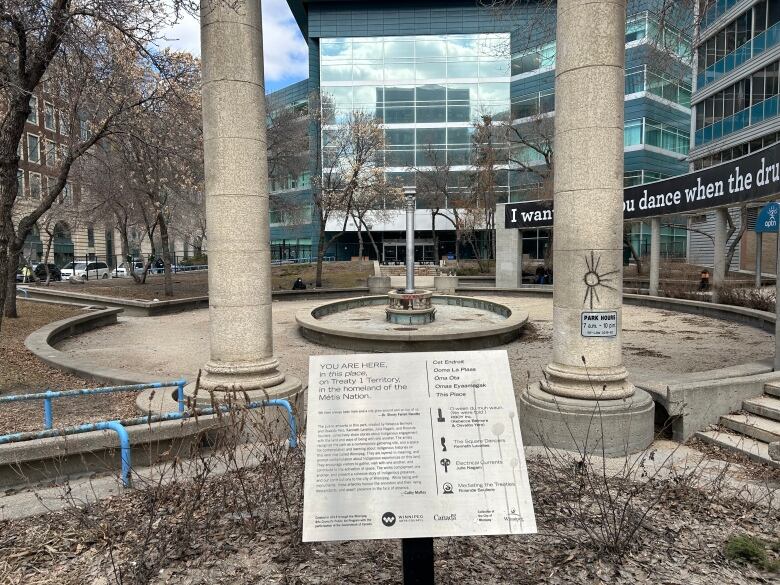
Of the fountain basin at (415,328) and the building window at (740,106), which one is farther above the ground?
the building window at (740,106)

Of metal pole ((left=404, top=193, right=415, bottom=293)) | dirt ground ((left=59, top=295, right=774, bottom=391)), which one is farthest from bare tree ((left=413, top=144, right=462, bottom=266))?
dirt ground ((left=59, top=295, right=774, bottom=391))

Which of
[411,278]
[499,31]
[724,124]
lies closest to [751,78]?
[724,124]

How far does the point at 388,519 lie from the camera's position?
2.67 m

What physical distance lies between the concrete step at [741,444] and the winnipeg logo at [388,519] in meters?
4.60

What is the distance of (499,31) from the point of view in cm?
5688

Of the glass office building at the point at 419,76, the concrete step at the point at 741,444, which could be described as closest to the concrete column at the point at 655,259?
the concrete step at the point at 741,444

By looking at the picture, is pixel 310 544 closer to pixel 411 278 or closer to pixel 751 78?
pixel 411 278

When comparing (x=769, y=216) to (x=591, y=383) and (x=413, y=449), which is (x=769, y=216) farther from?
(x=413, y=449)

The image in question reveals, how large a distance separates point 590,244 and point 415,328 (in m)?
9.47

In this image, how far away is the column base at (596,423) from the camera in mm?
5750

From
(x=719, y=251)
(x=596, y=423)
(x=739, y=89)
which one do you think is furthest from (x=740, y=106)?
(x=596, y=423)

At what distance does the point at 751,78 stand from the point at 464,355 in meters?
37.1

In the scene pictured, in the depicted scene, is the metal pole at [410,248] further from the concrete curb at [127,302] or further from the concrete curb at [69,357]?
the concrete curb at [69,357]

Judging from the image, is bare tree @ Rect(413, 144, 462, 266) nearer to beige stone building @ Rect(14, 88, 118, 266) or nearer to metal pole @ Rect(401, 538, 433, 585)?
beige stone building @ Rect(14, 88, 118, 266)
